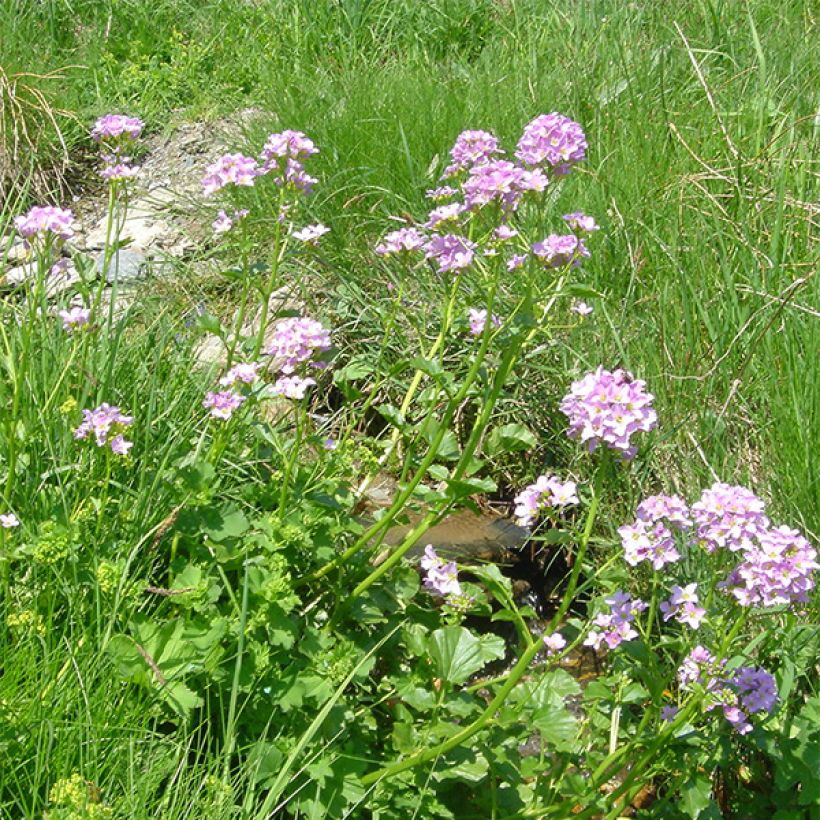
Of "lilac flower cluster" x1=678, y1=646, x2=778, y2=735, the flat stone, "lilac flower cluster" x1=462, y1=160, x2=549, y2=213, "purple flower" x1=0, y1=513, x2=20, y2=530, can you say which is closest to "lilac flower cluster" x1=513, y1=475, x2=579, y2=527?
"lilac flower cluster" x1=678, y1=646, x2=778, y2=735

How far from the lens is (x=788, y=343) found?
101 inches

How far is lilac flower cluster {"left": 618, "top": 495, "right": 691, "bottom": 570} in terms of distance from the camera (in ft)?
5.41

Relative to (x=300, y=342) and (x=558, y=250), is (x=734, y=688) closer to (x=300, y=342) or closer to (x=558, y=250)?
(x=558, y=250)

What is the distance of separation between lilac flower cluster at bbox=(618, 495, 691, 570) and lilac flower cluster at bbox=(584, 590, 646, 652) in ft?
0.27

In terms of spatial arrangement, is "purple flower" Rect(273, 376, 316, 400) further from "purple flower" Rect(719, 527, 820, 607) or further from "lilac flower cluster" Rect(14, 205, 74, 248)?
"purple flower" Rect(719, 527, 820, 607)

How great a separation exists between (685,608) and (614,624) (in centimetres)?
11

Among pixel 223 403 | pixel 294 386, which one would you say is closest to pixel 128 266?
pixel 223 403

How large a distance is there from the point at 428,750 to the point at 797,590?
58cm

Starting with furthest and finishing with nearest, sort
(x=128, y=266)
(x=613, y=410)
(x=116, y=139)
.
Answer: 1. (x=128, y=266)
2. (x=116, y=139)
3. (x=613, y=410)

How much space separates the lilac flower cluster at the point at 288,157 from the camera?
6.14 feet

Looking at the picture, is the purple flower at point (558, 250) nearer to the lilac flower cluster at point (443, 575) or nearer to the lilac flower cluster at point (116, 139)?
the lilac flower cluster at point (443, 575)

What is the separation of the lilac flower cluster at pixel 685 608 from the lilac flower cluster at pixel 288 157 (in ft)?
2.97

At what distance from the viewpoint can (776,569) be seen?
1563mm

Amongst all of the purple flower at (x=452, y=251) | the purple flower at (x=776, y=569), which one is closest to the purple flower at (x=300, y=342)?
the purple flower at (x=452, y=251)
